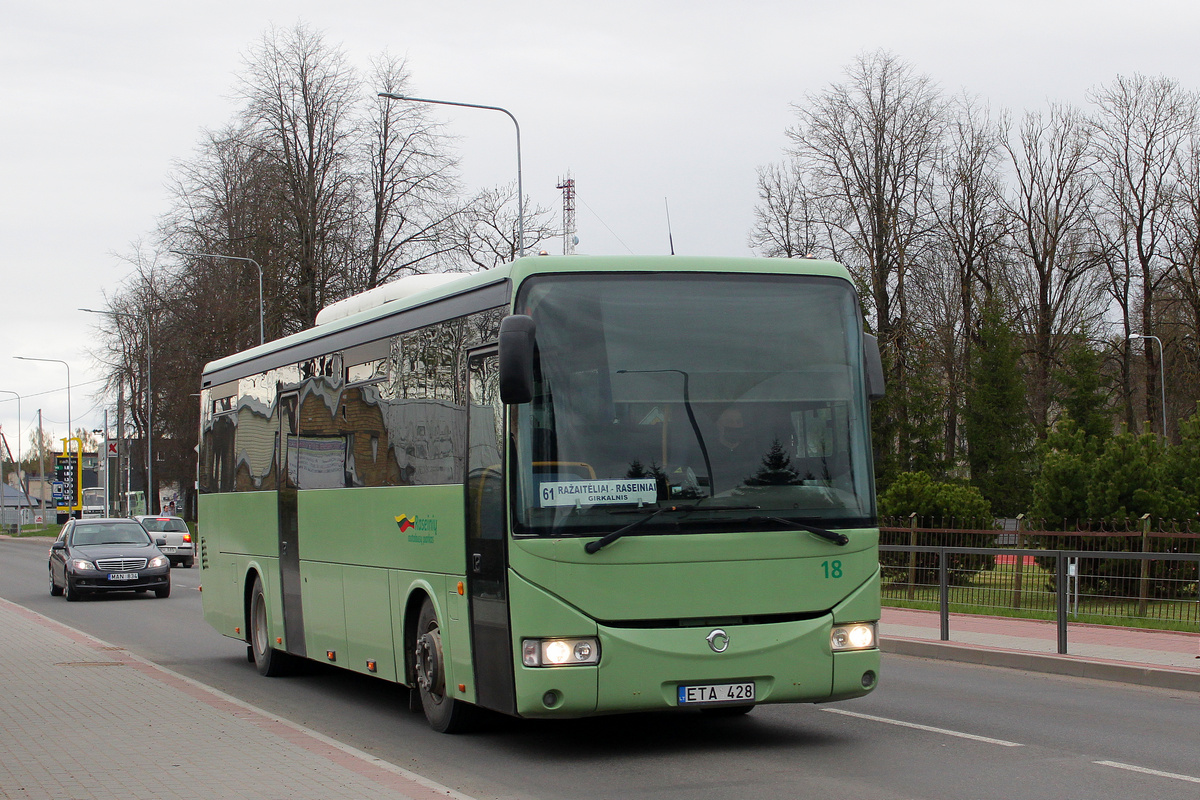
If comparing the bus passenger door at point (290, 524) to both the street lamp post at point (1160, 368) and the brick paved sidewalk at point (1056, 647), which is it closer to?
the brick paved sidewalk at point (1056, 647)

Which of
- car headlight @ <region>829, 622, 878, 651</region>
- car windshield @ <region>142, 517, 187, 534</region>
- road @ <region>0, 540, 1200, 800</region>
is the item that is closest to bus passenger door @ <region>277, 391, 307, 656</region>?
road @ <region>0, 540, 1200, 800</region>

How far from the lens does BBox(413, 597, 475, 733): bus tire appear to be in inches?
380

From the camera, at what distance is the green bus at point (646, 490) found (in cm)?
827

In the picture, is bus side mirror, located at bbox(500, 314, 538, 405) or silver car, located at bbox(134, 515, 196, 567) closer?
bus side mirror, located at bbox(500, 314, 538, 405)

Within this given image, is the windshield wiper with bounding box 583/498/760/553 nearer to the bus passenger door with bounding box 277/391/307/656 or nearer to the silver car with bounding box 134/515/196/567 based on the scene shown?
the bus passenger door with bounding box 277/391/307/656

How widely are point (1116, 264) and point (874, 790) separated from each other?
48.0 meters

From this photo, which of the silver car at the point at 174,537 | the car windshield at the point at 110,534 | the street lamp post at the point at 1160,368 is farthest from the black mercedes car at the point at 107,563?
the street lamp post at the point at 1160,368

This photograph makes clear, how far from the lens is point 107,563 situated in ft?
88.8

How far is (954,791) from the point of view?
7598 mm

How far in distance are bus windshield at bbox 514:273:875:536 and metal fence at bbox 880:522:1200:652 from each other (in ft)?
20.7

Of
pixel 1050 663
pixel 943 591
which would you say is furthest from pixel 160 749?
pixel 943 591

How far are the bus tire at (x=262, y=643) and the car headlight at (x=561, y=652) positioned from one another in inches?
250

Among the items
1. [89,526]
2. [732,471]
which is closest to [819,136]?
[89,526]

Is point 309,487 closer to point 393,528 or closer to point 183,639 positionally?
point 393,528
